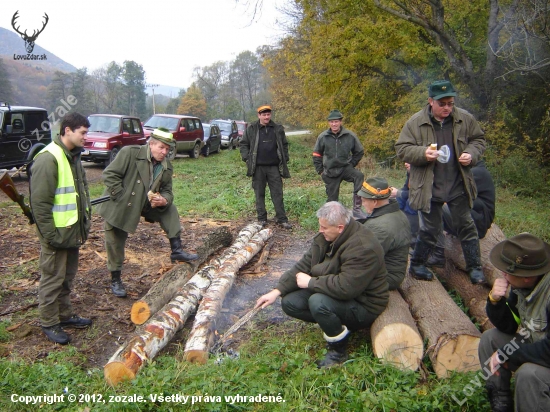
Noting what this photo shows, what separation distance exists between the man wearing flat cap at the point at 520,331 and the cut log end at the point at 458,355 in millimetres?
261

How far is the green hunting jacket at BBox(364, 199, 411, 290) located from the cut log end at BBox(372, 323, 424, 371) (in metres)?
0.63

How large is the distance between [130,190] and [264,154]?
121 inches

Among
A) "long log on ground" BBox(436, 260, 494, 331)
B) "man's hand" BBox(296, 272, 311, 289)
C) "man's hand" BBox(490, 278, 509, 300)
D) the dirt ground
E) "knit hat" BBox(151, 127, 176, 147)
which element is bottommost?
the dirt ground

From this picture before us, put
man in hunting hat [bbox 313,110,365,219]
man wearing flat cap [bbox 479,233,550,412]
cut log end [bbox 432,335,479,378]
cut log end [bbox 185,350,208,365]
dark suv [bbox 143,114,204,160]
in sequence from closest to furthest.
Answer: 1. man wearing flat cap [bbox 479,233,550,412]
2. cut log end [bbox 432,335,479,378]
3. cut log end [bbox 185,350,208,365]
4. man in hunting hat [bbox 313,110,365,219]
5. dark suv [bbox 143,114,204,160]

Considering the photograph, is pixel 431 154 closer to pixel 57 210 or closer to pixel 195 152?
pixel 57 210

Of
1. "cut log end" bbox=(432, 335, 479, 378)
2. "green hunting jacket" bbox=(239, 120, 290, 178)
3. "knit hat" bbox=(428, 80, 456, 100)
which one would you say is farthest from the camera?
"green hunting jacket" bbox=(239, 120, 290, 178)

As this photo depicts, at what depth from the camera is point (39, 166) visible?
3.92 metres

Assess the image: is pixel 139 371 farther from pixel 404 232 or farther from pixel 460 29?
pixel 460 29

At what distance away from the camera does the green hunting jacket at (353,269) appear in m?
3.52

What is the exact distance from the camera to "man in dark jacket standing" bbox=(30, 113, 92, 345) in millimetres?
3936

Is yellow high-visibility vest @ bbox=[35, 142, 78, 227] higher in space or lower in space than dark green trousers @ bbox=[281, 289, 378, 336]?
higher

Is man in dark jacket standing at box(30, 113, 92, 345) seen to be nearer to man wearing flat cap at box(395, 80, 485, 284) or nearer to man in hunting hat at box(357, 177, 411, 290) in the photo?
man in hunting hat at box(357, 177, 411, 290)

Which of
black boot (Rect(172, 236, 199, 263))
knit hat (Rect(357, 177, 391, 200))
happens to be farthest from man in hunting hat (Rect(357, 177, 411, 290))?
black boot (Rect(172, 236, 199, 263))

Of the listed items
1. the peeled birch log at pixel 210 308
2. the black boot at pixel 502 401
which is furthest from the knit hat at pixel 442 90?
the peeled birch log at pixel 210 308
